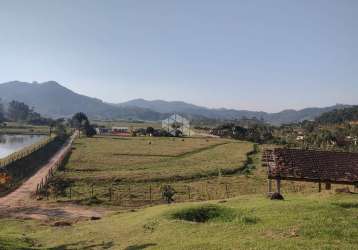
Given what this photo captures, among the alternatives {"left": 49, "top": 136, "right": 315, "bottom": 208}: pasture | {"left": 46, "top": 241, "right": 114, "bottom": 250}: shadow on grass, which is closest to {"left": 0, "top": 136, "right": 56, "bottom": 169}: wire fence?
{"left": 49, "top": 136, "right": 315, "bottom": 208}: pasture

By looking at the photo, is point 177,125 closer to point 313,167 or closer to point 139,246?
point 313,167

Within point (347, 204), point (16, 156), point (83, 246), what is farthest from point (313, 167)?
point (16, 156)

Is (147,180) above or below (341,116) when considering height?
below

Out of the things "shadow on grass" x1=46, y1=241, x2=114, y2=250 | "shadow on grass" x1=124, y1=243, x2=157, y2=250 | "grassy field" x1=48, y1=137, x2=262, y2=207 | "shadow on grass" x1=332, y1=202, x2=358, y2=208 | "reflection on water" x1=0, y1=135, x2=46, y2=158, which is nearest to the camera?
"shadow on grass" x1=124, y1=243, x2=157, y2=250

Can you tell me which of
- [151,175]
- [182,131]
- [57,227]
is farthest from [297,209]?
[182,131]

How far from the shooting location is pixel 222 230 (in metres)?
17.0

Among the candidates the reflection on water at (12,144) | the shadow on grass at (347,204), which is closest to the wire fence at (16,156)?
the reflection on water at (12,144)

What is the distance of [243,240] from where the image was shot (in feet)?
49.0

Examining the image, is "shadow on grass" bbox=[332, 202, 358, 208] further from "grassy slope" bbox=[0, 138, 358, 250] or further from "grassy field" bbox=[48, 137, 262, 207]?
"grassy field" bbox=[48, 137, 262, 207]

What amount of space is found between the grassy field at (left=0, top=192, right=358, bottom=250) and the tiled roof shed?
16.0ft

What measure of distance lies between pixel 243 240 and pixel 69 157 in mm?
60139

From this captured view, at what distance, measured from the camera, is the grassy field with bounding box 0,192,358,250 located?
48.7ft

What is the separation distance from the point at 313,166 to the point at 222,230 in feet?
50.4

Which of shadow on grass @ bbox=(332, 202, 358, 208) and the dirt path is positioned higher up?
shadow on grass @ bbox=(332, 202, 358, 208)
